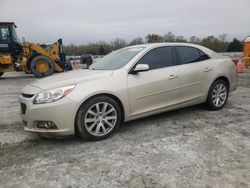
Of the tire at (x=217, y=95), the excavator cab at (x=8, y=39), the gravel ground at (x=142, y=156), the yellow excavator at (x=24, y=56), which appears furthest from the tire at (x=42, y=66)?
the tire at (x=217, y=95)

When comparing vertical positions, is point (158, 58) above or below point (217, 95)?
above

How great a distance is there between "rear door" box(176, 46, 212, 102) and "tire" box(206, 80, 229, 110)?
23cm

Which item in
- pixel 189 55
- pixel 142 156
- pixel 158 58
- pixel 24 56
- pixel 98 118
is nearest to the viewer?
pixel 142 156

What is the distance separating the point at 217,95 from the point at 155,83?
177cm

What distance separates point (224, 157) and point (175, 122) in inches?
64.0

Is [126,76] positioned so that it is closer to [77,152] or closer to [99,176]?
[77,152]

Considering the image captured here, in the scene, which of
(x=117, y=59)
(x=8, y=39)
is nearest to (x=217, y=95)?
(x=117, y=59)

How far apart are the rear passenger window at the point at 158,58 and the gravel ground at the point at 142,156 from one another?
1.06 meters

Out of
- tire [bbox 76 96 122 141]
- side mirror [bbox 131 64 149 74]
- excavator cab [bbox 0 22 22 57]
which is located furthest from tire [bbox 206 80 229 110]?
excavator cab [bbox 0 22 22 57]

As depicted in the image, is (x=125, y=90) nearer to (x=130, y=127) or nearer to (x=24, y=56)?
(x=130, y=127)

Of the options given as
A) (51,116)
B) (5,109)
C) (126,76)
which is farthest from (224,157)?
(5,109)

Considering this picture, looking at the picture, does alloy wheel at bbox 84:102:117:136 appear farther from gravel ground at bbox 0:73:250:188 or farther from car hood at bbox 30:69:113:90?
car hood at bbox 30:69:113:90

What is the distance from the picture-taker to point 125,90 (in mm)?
4438

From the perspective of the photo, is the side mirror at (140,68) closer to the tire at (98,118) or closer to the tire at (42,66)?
the tire at (98,118)
